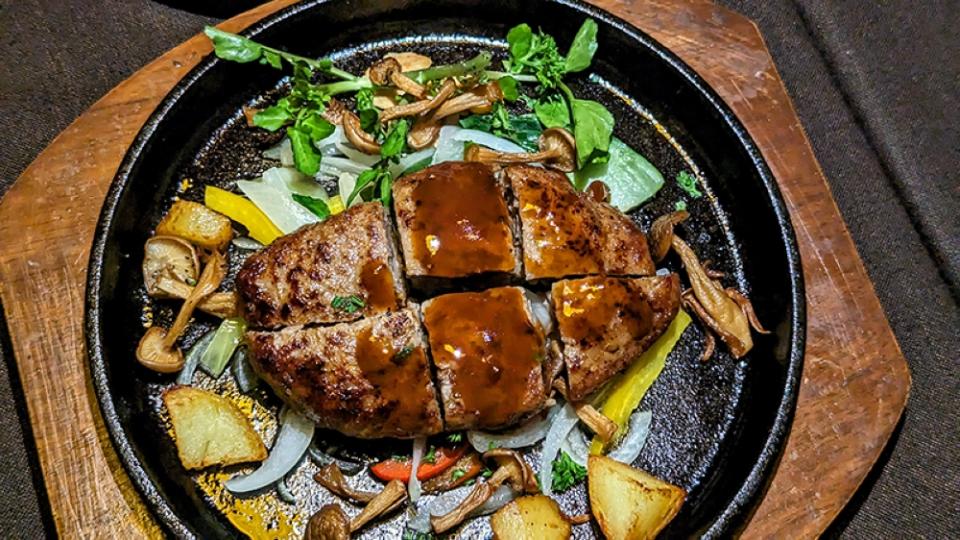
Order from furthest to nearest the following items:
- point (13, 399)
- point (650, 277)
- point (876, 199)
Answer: point (876, 199) < point (13, 399) < point (650, 277)

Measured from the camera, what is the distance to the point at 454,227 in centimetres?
300

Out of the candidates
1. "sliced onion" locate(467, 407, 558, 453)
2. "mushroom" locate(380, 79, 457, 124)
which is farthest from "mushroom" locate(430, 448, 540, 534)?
"mushroom" locate(380, 79, 457, 124)

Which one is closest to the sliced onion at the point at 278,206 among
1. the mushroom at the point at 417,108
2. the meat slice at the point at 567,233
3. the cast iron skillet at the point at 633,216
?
the cast iron skillet at the point at 633,216

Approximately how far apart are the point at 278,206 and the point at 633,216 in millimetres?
1518

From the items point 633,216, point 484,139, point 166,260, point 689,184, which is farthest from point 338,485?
point 689,184

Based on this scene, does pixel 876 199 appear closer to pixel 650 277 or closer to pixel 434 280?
pixel 650 277

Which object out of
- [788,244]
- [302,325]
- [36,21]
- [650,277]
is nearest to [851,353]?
[788,244]

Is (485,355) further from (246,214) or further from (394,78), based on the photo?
(394,78)

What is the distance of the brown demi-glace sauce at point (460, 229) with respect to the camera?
2.97 meters

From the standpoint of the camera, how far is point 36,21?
4176 mm

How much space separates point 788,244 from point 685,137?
72cm

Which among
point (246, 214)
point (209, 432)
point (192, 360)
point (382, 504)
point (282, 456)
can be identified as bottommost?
point (382, 504)

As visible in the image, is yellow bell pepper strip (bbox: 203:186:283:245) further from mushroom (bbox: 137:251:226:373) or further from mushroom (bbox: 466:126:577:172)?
mushroom (bbox: 466:126:577:172)

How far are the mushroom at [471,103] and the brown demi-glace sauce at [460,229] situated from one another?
21.8 inches
